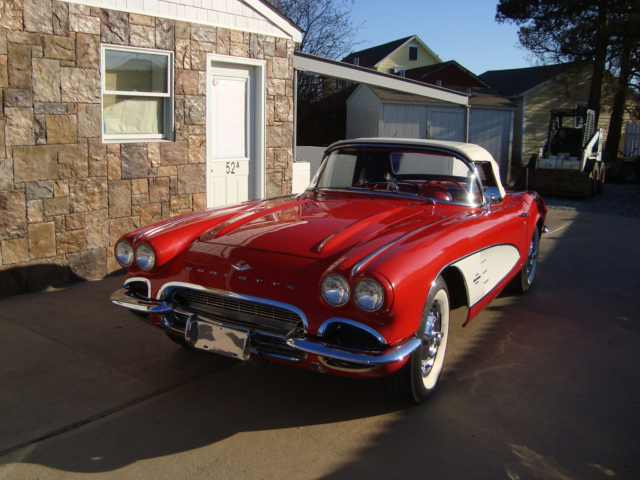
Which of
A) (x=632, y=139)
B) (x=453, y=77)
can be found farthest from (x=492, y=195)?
(x=453, y=77)

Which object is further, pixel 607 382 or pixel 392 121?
pixel 392 121

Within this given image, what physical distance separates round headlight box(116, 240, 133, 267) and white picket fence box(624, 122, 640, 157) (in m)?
25.2

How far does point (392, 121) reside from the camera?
2145cm

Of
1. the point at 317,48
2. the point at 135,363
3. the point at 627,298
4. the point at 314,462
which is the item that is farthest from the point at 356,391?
the point at 317,48

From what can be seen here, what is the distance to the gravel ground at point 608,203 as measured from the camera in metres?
12.9

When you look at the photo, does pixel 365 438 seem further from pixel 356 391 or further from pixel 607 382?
pixel 607 382

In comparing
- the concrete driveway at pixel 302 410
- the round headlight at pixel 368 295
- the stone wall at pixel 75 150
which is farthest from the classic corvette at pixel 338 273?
the stone wall at pixel 75 150

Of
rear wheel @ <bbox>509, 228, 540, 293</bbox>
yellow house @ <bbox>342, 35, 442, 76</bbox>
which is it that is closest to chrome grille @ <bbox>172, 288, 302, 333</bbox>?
rear wheel @ <bbox>509, 228, 540, 293</bbox>

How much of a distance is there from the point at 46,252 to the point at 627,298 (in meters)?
5.68

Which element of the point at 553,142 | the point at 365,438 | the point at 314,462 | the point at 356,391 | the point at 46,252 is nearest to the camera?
the point at 314,462

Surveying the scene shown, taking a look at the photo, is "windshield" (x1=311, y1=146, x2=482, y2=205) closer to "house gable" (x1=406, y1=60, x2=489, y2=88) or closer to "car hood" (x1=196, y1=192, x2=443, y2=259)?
"car hood" (x1=196, y1=192, x2=443, y2=259)

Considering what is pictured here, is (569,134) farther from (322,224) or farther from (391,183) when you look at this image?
(322,224)

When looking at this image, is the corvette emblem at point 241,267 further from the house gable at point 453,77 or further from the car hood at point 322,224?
the house gable at point 453,77

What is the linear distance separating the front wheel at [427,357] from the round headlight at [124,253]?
1.80 m
